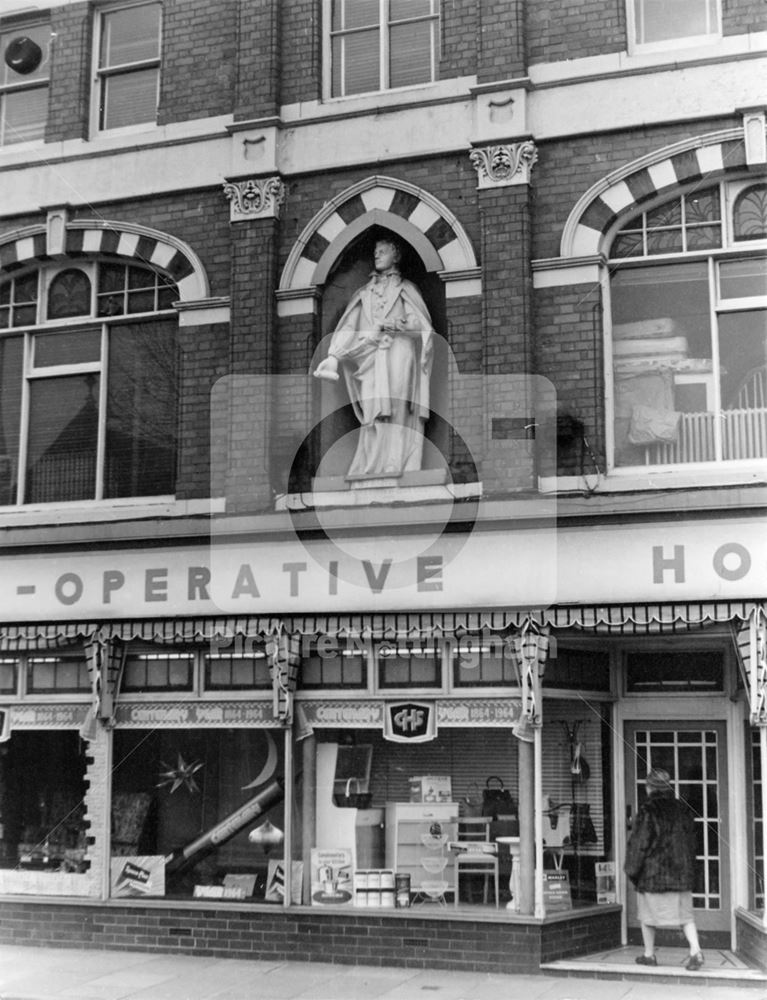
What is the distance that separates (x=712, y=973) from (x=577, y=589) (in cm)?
346

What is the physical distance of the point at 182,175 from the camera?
13.7m

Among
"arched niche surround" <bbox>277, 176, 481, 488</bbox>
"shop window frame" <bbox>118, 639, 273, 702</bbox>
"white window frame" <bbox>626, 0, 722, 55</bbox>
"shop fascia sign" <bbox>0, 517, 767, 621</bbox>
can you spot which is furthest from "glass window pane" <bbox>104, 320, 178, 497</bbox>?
"white window frame" <bbox>626, 0, 722, 55</bbox>

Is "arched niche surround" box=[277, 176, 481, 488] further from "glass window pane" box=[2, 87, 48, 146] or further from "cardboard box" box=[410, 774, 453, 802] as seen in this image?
"glass window pane" box=[2, 87, 48, 146]

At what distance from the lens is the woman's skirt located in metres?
11.3

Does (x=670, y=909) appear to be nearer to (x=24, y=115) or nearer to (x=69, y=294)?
(x=69, y=294)

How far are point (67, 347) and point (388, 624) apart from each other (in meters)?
5.15

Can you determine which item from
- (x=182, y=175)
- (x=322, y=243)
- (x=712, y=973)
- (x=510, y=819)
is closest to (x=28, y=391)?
(x=182, y=175)

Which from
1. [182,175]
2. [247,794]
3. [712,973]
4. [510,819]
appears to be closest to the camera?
[712,973]

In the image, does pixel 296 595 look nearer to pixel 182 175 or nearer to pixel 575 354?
pixel 575 354

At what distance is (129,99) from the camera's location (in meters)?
14.4

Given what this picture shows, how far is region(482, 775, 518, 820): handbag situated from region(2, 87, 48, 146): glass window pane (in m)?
8.89

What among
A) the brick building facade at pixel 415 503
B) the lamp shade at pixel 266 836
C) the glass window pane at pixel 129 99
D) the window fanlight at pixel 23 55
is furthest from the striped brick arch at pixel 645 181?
the window fanlight at pixel 23 55

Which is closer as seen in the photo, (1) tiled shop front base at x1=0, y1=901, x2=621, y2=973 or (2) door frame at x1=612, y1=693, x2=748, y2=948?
(1) tiled shop front base at x1=0, y1=901, x2=621, y2=973

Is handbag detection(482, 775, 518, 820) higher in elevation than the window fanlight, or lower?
lower
